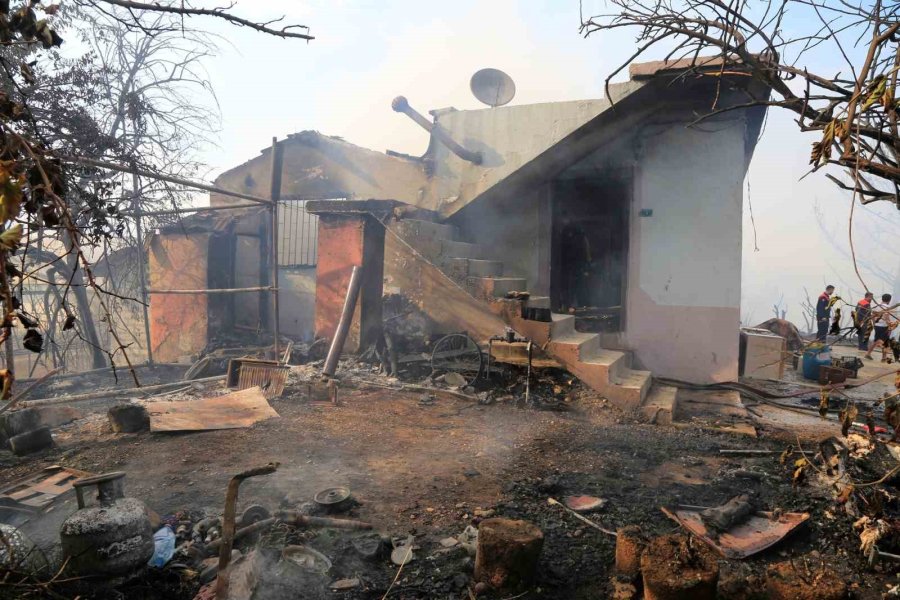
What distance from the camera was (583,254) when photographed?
10141 mm

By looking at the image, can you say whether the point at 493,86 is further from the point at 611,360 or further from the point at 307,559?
the point at 307,559

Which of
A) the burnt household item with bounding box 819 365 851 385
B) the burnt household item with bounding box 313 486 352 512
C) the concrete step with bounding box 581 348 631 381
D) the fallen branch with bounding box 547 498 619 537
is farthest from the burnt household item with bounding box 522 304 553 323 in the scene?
the burnt household item with bounding box 819 365 851 385

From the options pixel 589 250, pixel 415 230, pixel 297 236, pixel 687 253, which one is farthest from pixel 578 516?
pixel 297 236

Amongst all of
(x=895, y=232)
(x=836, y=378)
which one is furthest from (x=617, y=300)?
(x=895, y=232)

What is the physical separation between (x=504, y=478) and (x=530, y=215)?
6311 millimetres

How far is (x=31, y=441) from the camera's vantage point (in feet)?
16.5

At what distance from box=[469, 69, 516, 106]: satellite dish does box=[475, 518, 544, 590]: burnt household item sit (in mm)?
9022

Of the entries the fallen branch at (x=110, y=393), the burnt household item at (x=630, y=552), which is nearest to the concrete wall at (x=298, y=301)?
the fallen branch at (x=110, y=393)

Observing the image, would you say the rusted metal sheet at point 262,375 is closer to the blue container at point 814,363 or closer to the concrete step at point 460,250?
the concrete step at point 460,250

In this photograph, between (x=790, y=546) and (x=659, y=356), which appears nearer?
(x=790, y=546)

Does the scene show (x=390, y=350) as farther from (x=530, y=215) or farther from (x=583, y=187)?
(x=583, y=187)

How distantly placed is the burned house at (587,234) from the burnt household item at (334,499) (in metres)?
4.13

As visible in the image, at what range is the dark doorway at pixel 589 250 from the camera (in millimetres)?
9430

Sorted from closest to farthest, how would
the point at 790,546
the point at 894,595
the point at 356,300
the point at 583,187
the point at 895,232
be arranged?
the point at 894,595, the point at 790,546, the point at 356,300, the point at 583,187, the point at 895,232
